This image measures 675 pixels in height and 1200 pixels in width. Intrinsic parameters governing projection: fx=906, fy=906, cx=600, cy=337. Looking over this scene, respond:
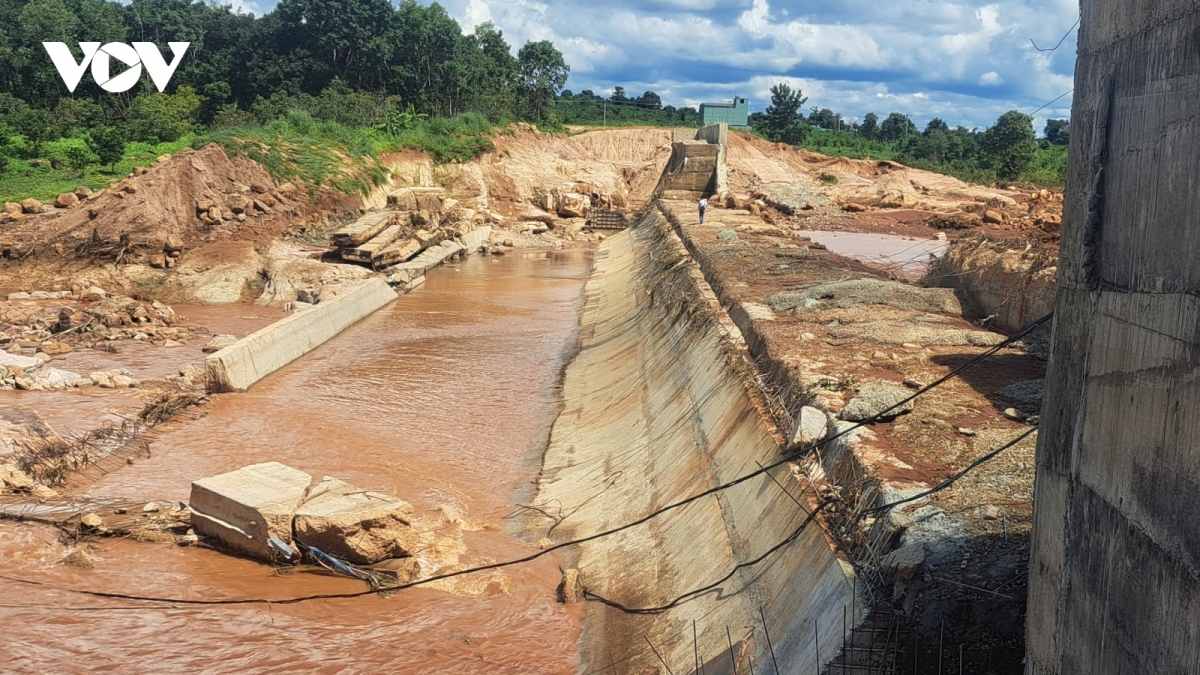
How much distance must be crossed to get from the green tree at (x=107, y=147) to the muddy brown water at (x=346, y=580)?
580 inches

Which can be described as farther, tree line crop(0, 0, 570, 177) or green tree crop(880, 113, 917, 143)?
green tree crop(880, 113, 917, 143)

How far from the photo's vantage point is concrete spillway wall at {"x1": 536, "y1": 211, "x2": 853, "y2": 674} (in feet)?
21.1

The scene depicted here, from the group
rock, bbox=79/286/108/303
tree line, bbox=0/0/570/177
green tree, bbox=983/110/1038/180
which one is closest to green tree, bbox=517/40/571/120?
tree line, bbox=0/0/570/177

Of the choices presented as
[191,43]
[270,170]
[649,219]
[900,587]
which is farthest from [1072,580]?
[191,43]

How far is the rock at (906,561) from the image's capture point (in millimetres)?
5539

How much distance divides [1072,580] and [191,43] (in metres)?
66.1

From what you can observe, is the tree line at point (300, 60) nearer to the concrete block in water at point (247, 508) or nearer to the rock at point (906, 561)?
the concrete block in water at point (247, 508)

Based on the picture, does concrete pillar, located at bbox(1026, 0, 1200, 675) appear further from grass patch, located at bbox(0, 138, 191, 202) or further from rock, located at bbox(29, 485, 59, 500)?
grass patch, located at bbox(0, 138, 191, 202)

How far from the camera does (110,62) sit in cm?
5297

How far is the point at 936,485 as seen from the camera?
6578 mm

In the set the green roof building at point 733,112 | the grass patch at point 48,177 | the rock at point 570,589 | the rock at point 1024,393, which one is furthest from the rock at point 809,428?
the green roof building at point 733,112

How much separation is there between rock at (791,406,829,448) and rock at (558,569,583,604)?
276cm

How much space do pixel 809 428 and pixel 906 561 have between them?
7.81 ft

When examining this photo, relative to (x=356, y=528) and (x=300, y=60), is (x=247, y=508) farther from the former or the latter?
(x=300, y=60)
